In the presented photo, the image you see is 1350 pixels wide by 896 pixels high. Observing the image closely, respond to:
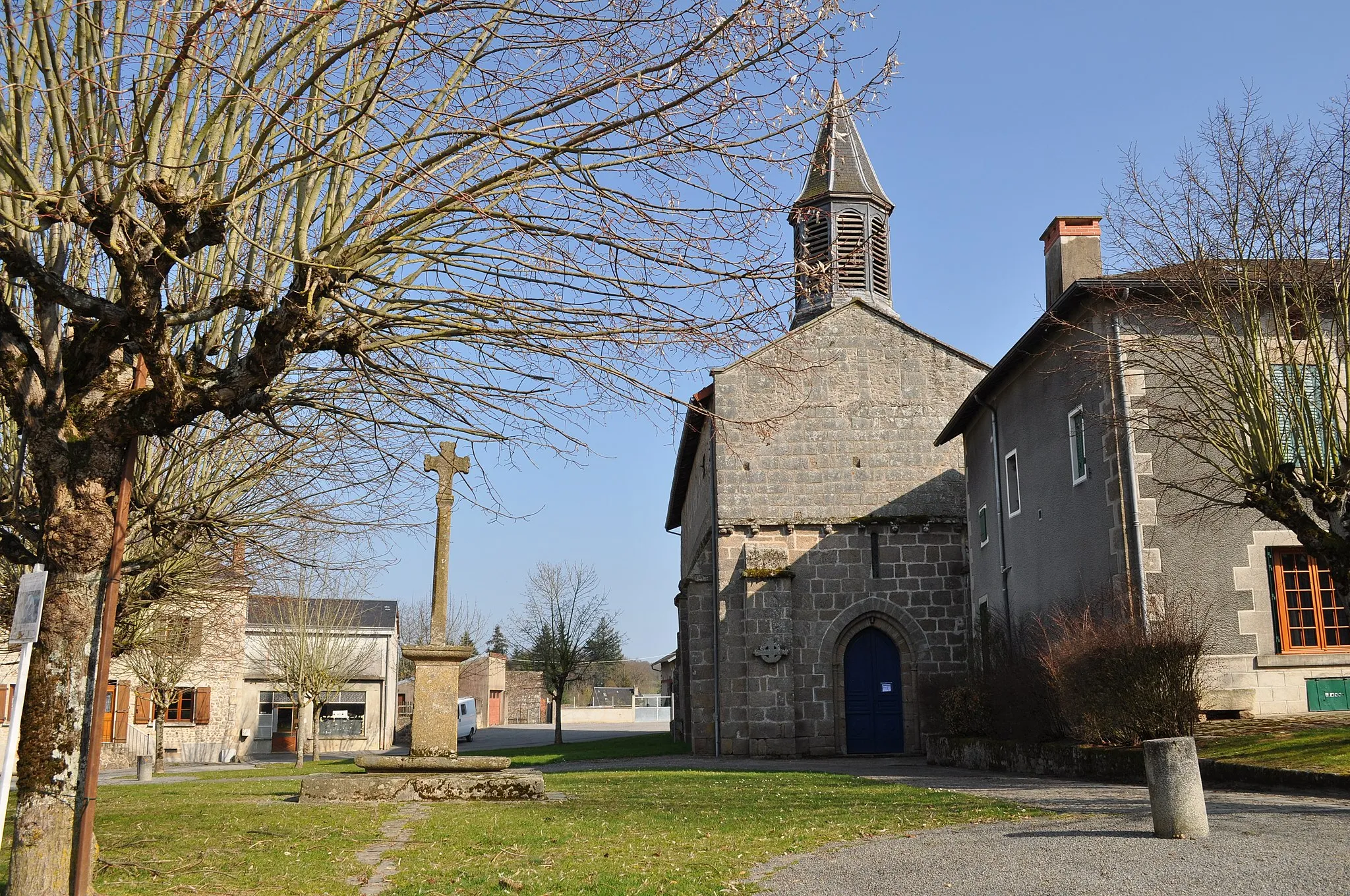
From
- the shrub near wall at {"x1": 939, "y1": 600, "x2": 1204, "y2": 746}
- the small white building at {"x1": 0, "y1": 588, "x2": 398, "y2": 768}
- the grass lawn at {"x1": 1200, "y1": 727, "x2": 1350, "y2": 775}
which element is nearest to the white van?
the small white building at {"x1": 0, "y1": 588, "x2": 398, "y2": 768}

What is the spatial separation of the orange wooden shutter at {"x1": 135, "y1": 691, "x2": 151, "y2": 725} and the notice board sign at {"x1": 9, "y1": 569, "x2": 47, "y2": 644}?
119 ft

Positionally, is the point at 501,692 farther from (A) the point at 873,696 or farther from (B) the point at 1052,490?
(B) the point at 1052,490

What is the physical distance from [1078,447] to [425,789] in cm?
1107

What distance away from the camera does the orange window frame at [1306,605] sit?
15453mm

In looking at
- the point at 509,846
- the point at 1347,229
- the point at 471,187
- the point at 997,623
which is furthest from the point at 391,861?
the point at 997,623

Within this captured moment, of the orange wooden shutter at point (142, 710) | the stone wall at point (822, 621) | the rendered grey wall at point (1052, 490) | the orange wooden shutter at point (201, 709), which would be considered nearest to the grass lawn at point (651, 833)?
the rendered grey wall at point (1052, 490)

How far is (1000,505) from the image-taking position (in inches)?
859

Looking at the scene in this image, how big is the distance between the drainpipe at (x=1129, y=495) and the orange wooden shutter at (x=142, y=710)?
34.5 metres

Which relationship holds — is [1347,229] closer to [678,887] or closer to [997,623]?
[678,887]

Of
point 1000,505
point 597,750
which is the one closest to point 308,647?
point 597,750

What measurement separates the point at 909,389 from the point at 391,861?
20.5 metres

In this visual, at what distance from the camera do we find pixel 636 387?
24.9ft

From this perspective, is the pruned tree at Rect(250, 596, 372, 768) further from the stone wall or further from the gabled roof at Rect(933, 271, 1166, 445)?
the gabled roof at Rect(933, 271, 1166, 445)

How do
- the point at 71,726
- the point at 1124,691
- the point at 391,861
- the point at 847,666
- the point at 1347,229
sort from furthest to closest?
1. the point at 847,666
2. the point at 1124,691
3. the point at 1347,229
4. the point at 391,861
5. the point at 71,726
